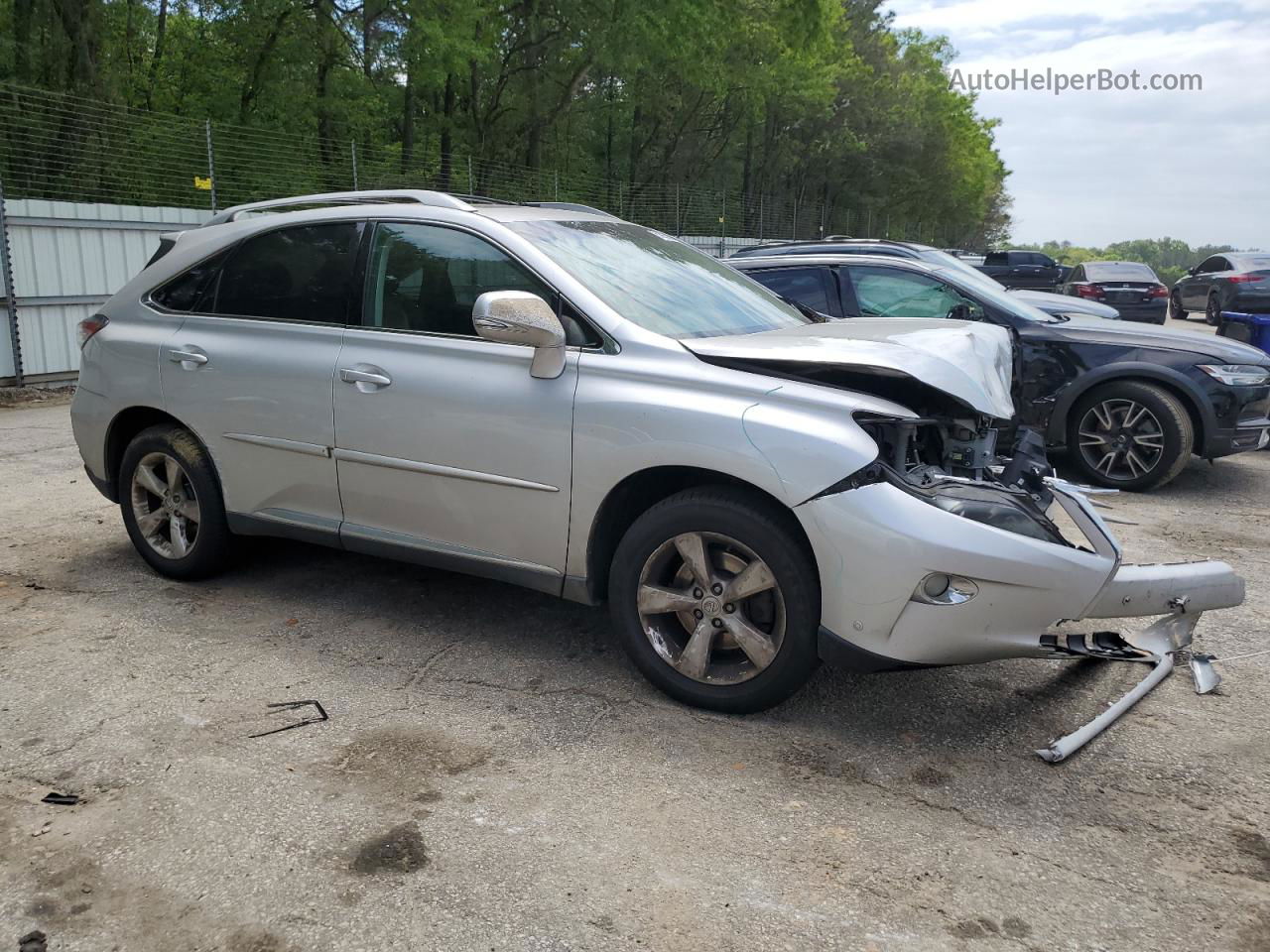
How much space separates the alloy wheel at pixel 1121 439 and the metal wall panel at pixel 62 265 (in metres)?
10.5

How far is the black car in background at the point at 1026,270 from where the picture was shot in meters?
24.2

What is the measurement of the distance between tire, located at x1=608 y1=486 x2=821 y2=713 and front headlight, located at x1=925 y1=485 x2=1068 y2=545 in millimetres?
451

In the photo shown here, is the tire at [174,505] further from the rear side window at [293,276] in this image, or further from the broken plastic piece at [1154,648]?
the broken plastic piece at [1154,648]

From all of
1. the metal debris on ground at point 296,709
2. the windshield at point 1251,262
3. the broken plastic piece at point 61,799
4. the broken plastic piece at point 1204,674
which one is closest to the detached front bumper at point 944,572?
the broken plastic piece at point 1204,674

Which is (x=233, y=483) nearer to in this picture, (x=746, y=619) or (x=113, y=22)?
(x=746, y=619)

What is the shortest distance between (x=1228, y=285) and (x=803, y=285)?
57.3 feet

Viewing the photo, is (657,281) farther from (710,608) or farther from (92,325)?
(92,325)

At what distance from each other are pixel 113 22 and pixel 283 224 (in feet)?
75.2

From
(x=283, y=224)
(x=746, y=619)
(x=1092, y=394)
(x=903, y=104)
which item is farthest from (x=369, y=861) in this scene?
(x=903, y=104)

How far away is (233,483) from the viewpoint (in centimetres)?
459

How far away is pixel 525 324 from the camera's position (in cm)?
357

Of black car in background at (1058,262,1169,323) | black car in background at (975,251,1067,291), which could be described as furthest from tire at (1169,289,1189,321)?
black car in background at (1058,262,1169,323)

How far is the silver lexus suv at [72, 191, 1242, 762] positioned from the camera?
321 cm

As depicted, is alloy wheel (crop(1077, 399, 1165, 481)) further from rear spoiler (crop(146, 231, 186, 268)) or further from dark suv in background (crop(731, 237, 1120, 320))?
rear spoiler (crop(146, 231, 186, 268))
